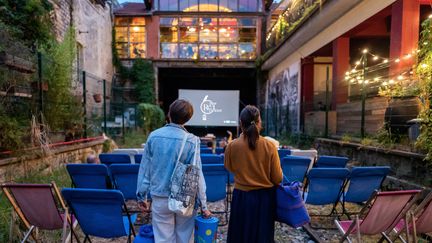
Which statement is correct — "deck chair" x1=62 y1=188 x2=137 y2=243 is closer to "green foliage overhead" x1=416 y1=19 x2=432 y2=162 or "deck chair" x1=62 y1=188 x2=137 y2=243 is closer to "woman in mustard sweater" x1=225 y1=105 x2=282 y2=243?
"woman in mustard sweater" x1=225 y1=105 x2=282 y2=243

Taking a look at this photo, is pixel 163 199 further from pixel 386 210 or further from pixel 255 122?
pixel 386 210

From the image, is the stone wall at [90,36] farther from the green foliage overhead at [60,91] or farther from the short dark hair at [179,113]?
the short dark hair at [179,113]

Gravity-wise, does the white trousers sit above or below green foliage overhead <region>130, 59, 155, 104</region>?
below

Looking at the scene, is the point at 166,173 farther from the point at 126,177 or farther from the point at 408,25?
the point at 408,25

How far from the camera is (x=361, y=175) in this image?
10.8ft

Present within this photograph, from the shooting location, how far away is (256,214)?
224 cm

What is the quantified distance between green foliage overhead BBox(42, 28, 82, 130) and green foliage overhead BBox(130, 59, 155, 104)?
34.0ft

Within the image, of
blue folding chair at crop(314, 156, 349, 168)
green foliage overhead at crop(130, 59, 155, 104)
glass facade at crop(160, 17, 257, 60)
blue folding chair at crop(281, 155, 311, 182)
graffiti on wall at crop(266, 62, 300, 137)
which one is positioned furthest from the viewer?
glass facade at crop(160, 17, 257, 60)

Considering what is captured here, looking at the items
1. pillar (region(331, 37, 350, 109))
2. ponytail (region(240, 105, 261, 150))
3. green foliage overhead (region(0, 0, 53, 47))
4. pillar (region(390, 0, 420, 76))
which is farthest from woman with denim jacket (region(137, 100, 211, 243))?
pillar (region(331, 37, 350, 109))

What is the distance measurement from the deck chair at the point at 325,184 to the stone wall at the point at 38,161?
3.69 m

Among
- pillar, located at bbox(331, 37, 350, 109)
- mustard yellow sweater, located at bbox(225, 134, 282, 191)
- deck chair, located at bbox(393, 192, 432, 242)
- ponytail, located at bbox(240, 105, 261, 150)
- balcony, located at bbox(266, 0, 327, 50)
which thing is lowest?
deck chair, located at bbox(393, 192, 432, 242)

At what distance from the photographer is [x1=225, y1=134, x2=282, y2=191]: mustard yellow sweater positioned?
86.0 inches

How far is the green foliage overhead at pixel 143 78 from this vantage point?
16.5 m

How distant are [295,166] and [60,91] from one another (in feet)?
14.4
